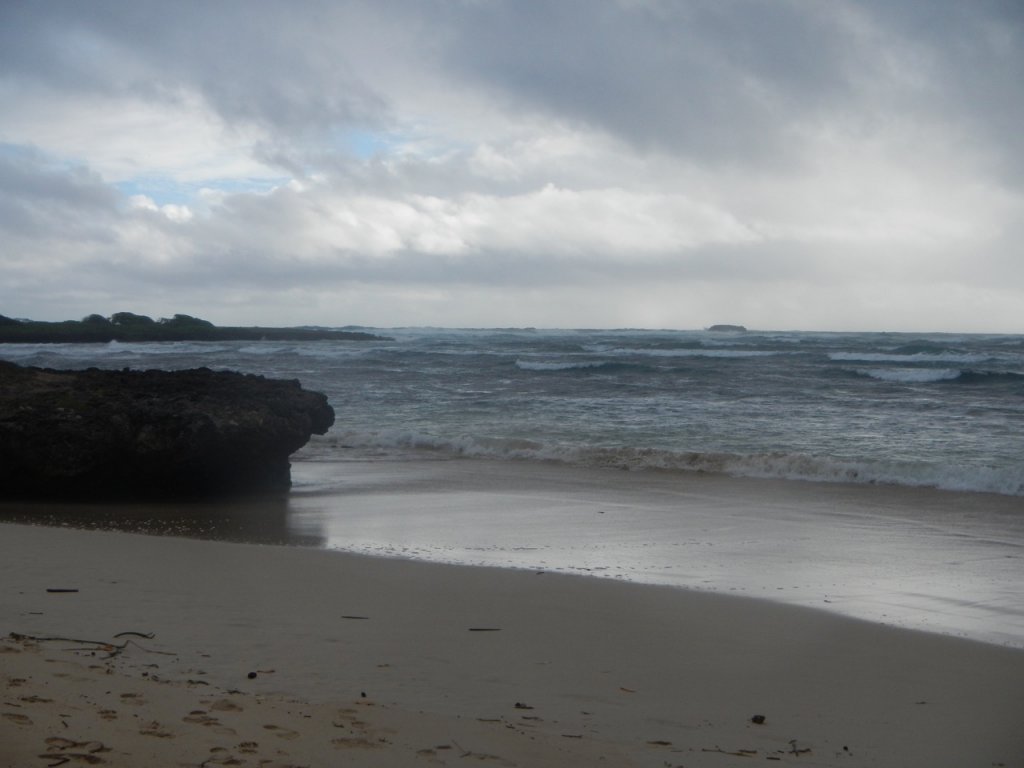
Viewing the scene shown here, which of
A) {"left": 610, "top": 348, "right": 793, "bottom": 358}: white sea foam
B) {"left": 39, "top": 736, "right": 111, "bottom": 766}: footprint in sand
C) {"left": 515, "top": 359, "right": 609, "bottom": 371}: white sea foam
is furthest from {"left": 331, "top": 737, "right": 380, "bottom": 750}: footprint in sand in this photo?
{"left": 610, "top": 348, "right": 793, "bottom": 358}: white sea foam

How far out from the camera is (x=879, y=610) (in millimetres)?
6051

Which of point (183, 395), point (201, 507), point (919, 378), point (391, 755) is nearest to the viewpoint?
point (391, 755)

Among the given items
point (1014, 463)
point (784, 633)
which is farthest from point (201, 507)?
point (1014, 463)

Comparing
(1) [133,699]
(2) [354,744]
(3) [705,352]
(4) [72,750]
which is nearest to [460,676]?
(2) [354,744]

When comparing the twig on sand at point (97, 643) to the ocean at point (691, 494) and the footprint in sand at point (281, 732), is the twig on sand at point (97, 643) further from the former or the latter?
the ocean at point (691, 494)

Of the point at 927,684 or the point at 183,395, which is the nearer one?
the point at 927,684

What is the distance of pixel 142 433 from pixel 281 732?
24.4 feet

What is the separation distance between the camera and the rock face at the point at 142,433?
998 cm

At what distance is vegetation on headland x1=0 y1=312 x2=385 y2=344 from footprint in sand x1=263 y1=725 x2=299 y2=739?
61.7 m

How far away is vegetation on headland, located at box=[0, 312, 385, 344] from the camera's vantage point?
59500mm

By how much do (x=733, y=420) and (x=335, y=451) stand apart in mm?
8180

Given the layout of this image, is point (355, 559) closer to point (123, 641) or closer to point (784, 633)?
point (123, 641)

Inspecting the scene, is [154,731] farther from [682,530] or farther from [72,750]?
[682,530]

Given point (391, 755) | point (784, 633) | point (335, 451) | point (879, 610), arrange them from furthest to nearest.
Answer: point (335, 451)
point (879, 610)
point (784, 633)
point (391, 755)
